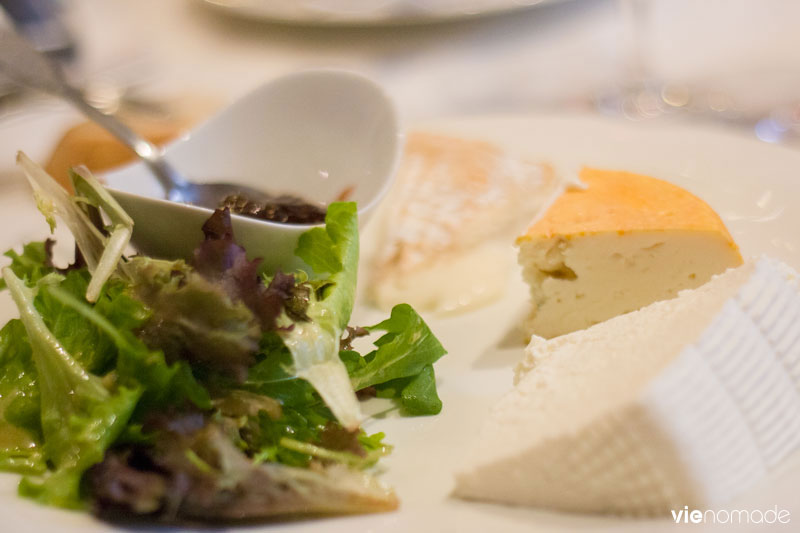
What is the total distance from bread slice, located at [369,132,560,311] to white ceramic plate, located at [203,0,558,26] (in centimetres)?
132

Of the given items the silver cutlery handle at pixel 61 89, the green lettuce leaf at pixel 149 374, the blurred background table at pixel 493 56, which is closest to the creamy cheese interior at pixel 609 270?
the green lettuce leaf at pixel 149 374

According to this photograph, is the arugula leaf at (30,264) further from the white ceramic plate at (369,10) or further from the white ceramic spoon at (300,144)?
the white ceramic plate at (369,10)

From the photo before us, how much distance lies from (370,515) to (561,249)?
3.10 ft

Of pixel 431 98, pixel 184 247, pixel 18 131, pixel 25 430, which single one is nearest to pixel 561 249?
pixel 184 247

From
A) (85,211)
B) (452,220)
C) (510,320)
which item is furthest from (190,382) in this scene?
(452,220)

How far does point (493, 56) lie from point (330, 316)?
9.81ft

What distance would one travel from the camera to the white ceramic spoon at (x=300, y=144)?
210 cm

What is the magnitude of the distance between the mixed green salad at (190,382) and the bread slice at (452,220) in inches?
21.4

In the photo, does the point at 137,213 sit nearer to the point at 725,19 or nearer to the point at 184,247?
the point at 184,247

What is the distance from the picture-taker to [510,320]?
2.04 meters

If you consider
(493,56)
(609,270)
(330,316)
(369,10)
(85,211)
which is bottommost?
(493,56)

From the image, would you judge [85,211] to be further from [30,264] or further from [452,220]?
[452,220]

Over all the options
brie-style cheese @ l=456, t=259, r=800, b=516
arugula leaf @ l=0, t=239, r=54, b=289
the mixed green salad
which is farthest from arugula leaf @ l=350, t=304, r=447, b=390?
arugula leaf @ l=0, t=239, r=54, b=289

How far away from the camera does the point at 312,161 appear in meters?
2.29
